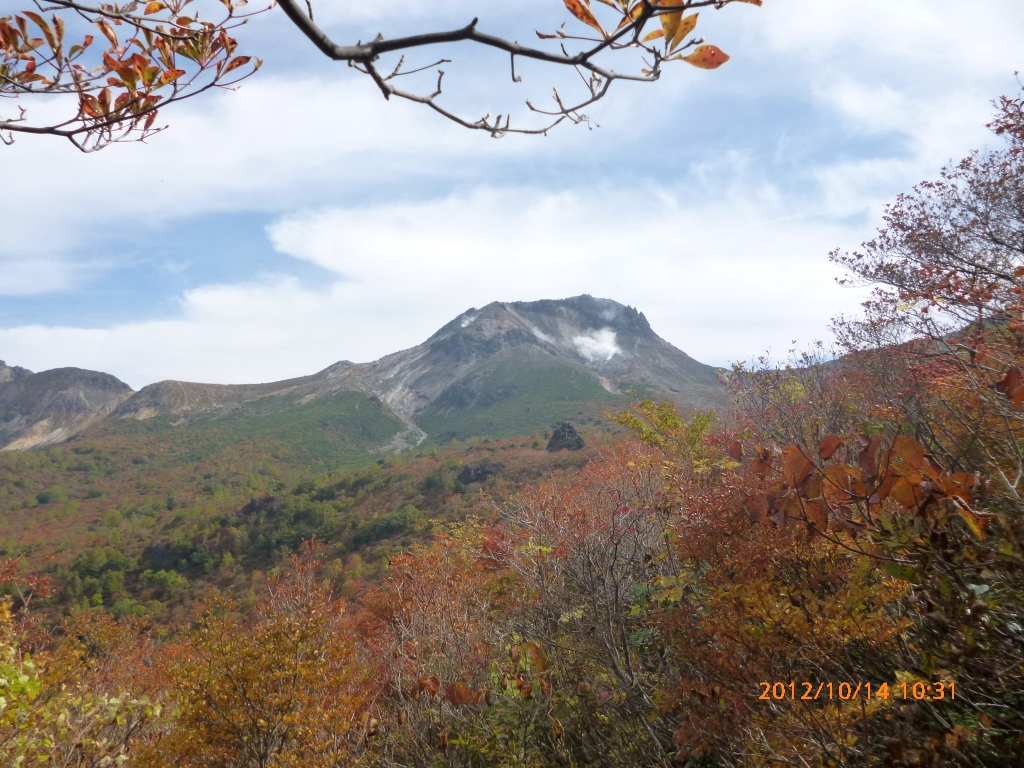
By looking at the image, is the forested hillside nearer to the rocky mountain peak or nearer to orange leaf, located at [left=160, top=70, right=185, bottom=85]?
orange leaf, located at [left=160, top=70, right=185, bottom=85]

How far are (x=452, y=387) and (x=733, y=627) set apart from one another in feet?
322

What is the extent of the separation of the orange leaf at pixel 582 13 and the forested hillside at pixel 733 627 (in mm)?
1391

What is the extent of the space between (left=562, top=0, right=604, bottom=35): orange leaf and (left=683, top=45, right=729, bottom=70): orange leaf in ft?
0.68

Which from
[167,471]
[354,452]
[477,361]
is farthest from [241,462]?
[477,361]

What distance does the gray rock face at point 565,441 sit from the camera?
1644 inches

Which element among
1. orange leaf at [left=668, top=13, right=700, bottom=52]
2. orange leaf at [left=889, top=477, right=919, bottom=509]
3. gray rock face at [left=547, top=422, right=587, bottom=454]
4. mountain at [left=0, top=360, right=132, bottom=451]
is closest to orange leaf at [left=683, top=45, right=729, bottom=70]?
orange leaf at [left=668, top=13, right=700, bottom=52]

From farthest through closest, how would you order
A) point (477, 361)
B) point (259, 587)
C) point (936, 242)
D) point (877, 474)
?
point (477, 361) < point (259, 587) < point (936, 242) < point (877, 474)

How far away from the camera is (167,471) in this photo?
63938mm

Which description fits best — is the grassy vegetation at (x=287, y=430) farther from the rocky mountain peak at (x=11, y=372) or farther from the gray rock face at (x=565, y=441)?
the rocky mountain peak at (x=11, y=372)

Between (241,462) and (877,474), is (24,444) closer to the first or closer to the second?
(241,462)

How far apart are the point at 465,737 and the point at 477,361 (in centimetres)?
10712

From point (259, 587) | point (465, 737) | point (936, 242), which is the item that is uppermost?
point (936, 242)

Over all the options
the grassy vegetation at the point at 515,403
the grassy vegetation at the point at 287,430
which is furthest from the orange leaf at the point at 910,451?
the grassy vegetation at the point at 287,430

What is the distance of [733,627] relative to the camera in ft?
10.7
